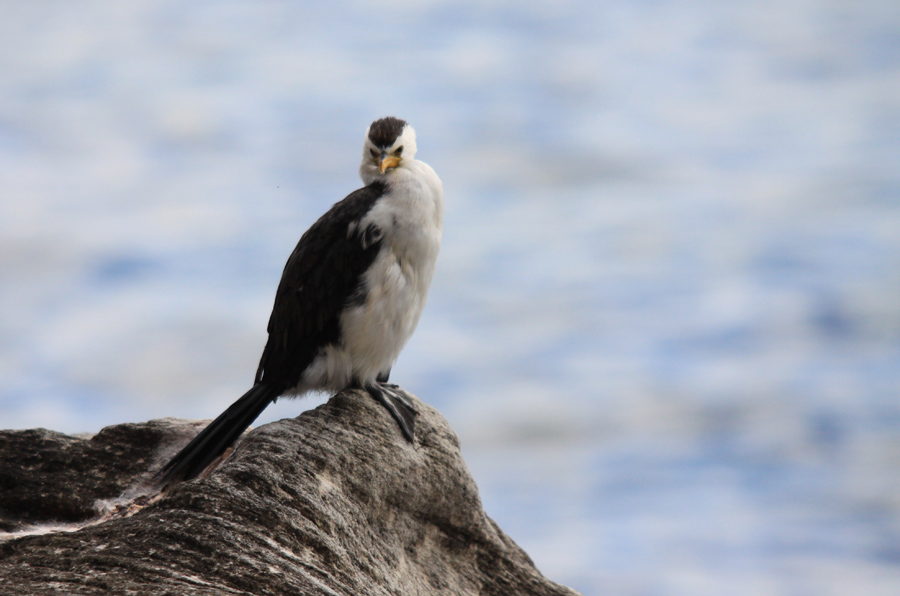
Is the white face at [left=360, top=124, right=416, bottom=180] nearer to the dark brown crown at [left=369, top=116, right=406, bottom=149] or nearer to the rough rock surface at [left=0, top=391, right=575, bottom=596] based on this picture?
the dark brown crown at [left=369, top=116, right=406, bottom=149]

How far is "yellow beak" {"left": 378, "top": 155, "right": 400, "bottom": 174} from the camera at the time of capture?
7221 millimetres

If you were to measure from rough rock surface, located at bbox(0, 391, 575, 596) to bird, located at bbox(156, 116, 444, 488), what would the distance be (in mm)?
394

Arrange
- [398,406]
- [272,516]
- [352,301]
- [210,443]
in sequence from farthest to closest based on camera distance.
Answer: [398,406]
[352,301]
[210,443]
[272,516]

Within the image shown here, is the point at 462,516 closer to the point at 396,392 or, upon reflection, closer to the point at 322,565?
the point at 396,392

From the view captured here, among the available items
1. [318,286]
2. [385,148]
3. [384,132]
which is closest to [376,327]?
[318,286]

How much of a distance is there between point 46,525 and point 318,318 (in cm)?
263

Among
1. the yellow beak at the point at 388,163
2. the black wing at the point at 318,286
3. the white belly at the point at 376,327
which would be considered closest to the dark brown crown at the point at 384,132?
the yellow beak at the point at 388,163

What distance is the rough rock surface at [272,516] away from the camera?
4801 millimetres

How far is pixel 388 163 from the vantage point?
7277 mm

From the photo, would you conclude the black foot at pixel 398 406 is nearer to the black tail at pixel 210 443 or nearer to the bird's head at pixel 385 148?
the black tail at pixel 210 443

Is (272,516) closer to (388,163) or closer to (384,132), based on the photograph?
(388,163)

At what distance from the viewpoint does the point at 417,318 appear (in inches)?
293

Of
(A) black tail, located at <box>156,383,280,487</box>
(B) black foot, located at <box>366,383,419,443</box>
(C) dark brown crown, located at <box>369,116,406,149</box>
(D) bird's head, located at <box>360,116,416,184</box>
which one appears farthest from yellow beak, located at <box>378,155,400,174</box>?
(A) black tail, located at <box>156,383,280,487</box>

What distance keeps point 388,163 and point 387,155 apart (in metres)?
0.08
